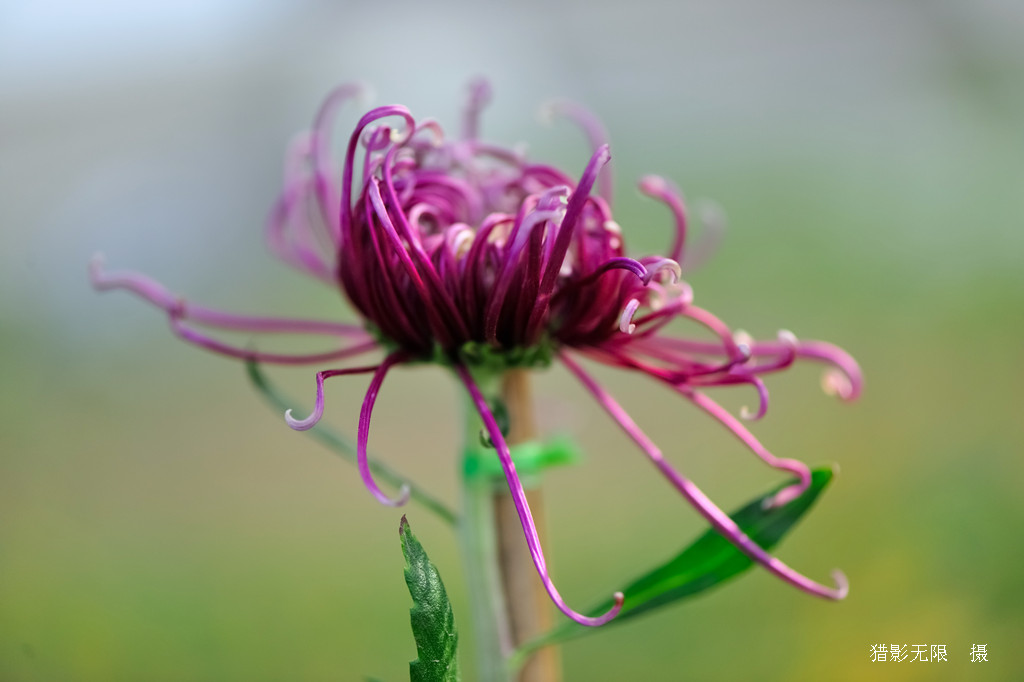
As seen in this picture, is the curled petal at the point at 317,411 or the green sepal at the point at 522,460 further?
the green sepal at the point at 522,460

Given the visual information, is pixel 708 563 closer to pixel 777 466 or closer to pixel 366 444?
pixel 777 466

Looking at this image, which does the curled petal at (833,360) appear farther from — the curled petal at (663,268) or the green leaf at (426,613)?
the green leaf at (426,613)

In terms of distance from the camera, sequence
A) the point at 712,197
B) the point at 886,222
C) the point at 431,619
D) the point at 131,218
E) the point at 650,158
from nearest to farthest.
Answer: the point at 431,619 → the point at 886,222 → the point at 131,218 → the point at 712,197 → the point at 650,158

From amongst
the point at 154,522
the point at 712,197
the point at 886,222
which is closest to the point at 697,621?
the point at 154,522

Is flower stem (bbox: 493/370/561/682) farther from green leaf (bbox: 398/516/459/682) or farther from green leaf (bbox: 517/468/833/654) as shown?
green leaf (bbox: 398/516/459/682)

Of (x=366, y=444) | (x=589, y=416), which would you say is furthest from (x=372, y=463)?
(x=589, y=416)

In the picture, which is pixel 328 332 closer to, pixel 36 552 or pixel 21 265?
pixel 36 552

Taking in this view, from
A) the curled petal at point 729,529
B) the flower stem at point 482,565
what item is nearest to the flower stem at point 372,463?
the flower stem at point 482,565
